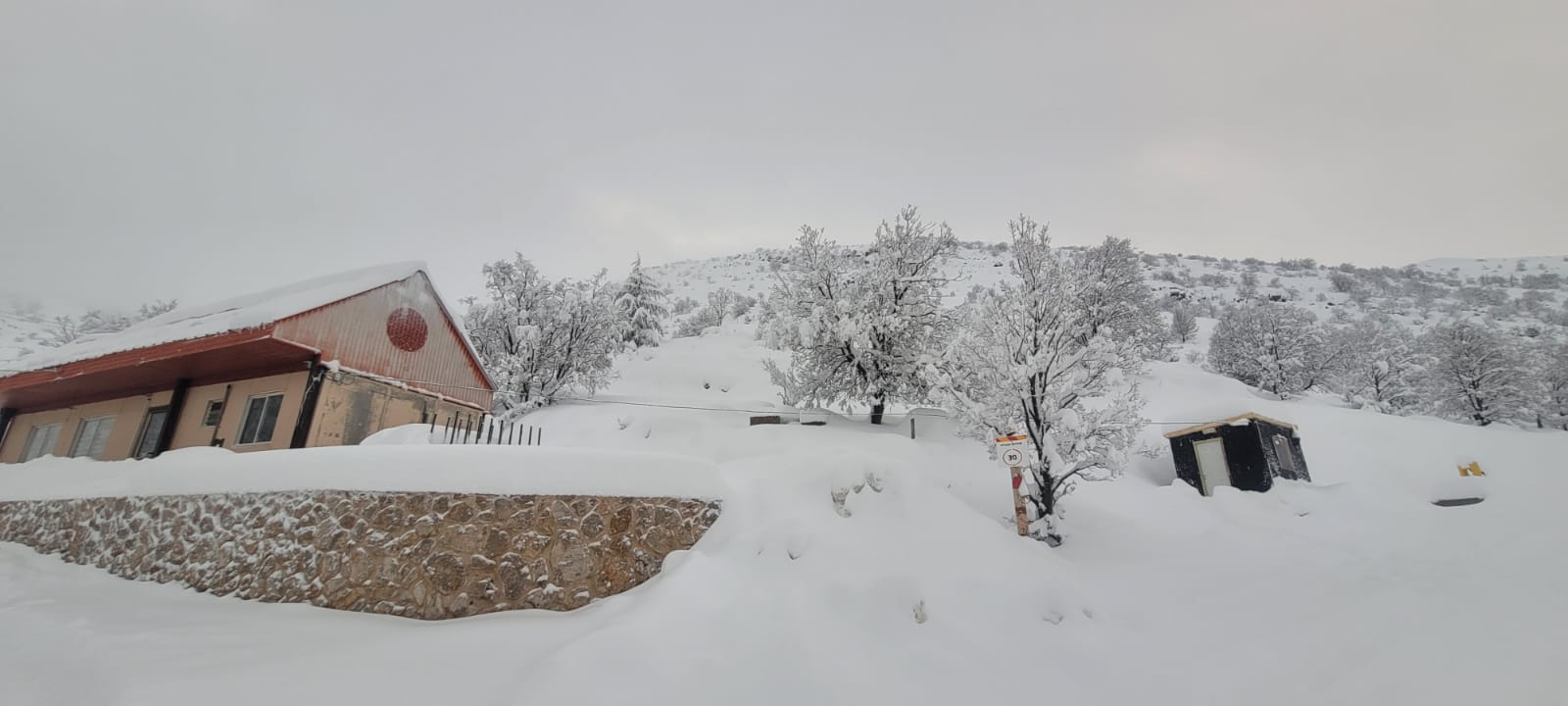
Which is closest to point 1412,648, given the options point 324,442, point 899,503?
point 899,503

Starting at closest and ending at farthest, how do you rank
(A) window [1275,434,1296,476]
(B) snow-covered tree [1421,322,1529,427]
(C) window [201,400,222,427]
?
(C) window [201,400,222,427]
(A) window [1275,434,1296,476]
(B) snow-covered tree [1421,322,1529,427]

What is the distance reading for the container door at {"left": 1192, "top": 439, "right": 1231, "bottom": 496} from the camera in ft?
57.8

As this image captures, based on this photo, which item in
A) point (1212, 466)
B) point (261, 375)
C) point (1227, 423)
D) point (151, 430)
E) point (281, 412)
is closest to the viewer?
point (281, 412)

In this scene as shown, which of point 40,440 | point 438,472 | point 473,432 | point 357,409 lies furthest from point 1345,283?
point 40,440

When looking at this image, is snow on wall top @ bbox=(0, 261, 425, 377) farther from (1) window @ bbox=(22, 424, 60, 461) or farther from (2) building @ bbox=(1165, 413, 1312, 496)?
(2) building @ bbox=(1165, 413, 1312, 496)

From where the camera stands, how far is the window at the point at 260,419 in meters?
13.4

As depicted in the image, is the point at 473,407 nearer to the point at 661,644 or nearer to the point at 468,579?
the point at 468,579

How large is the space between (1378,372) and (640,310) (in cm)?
4509

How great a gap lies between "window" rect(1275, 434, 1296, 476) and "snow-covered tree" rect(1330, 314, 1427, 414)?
57.3ft

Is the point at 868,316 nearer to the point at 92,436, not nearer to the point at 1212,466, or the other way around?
the point at 1212,466

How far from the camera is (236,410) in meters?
14.0

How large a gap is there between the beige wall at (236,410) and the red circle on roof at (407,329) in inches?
88.8

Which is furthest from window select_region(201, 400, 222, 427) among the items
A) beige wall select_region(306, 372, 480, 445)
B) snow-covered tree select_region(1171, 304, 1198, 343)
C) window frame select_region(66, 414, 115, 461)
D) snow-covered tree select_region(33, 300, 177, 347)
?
snow-covered tree select_region(1171, 304, 1198, 343)

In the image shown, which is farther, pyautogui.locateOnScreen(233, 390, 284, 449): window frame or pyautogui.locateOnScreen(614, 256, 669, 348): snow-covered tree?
pyautogui.locateOnScreen(614, 256, 669, 348): snow-covered tree
